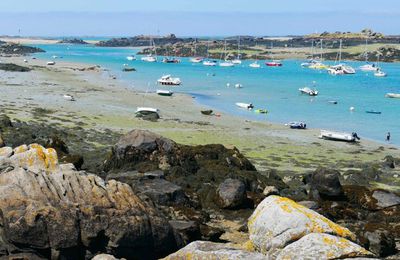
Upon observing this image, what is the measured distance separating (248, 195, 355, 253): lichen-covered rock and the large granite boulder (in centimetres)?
279

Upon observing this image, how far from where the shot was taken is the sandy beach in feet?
148

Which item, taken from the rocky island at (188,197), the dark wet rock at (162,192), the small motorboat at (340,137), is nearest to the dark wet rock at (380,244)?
the rocky island at (188,197)

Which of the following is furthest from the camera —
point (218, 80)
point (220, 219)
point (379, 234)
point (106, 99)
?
point (218, 80)

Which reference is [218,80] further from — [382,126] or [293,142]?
[293,142]

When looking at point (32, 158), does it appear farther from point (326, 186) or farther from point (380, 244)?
point (326, 186)

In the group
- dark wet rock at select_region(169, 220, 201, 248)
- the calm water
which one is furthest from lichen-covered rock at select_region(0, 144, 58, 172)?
the calm water

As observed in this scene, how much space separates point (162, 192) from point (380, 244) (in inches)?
334

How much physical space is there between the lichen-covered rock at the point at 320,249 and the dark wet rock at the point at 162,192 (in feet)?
33.1

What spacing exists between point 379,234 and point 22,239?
491 inches

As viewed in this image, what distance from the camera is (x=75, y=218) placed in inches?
520

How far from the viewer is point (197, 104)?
8325cm

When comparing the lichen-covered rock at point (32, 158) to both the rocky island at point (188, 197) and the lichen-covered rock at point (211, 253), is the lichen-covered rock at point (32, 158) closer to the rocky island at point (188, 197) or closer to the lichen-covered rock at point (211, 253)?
the rocky island at point (188, 197)

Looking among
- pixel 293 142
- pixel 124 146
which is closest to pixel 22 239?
pixel 124 146

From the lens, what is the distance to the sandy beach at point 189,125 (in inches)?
1774
